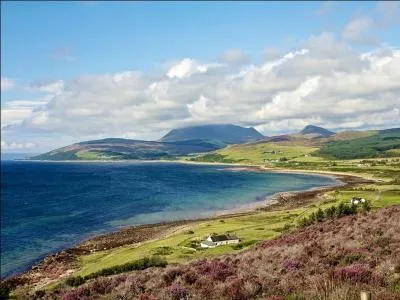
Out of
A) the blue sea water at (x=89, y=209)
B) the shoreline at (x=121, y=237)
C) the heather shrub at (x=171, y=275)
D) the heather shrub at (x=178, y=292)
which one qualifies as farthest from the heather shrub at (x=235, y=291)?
the blue sea water at (x=89, y=209)

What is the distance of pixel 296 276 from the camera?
995 inches

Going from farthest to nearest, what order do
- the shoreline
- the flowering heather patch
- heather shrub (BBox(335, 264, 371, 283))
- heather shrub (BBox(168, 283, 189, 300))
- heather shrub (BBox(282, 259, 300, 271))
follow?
1. the shoreline
2. heather shrub (BBox(282, 259, 300, 271))
3. heather shrub (BBox(168, 283, 189, 300))
4. heather shrub (BBox(335, 264, 371, 283))
5. the flowering heather patch

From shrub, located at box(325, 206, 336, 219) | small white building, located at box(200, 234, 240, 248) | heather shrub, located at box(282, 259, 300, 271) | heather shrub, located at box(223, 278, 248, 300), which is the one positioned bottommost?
small white building, located at box(200, 234, 240, 248)

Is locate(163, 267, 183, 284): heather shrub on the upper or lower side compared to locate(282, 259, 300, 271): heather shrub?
lower

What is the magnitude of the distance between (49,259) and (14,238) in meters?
26.4

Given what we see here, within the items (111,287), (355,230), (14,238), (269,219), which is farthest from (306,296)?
(14,238)

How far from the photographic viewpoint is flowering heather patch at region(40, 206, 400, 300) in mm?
20594

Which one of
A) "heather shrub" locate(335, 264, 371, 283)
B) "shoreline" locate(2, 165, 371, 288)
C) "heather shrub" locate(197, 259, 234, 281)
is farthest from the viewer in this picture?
"shoreline" locate(2, 165, 371, 288)

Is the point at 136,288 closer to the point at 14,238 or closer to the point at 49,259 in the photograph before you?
the point at 49,259

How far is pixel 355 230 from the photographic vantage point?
40688 millimetres

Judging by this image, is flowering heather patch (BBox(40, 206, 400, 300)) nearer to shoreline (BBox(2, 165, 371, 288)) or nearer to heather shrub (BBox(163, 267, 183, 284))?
heather shrub (BBox(163, 267, 183, 284))

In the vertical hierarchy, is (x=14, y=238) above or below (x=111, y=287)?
below

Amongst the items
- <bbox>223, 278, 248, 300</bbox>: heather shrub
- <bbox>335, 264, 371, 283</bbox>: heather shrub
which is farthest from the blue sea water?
<bbox>335, 264, 371, 283</bbox>: heather shrub

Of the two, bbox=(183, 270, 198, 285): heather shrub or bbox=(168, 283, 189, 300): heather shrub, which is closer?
bbox=(168, 283, 189, 300): heather shrub
